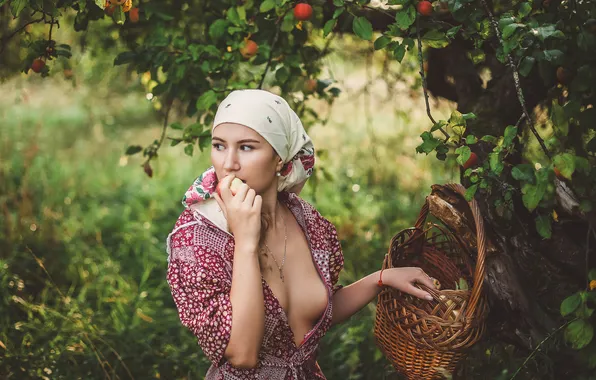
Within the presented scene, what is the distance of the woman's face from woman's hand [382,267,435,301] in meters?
0.53

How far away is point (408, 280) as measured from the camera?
2.05m

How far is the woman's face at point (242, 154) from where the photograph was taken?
6.06ft

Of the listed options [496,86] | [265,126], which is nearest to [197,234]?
[265,126]

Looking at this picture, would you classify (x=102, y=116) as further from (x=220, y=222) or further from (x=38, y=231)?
(x=220, y=222)

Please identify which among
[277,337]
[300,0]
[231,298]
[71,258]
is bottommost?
[71,258]

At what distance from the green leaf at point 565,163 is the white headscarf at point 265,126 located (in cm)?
78

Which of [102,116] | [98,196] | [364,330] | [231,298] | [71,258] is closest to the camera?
[231,298]

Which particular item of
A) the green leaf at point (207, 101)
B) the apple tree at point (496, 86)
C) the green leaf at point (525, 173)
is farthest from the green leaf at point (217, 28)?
the green leaf at point (525, 173)

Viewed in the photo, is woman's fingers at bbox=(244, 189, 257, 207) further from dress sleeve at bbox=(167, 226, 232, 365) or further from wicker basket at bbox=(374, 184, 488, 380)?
wicker basket at bbox=(374, 184, 488, 380)

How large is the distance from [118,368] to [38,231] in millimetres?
1654

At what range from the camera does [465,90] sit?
9.01 feet

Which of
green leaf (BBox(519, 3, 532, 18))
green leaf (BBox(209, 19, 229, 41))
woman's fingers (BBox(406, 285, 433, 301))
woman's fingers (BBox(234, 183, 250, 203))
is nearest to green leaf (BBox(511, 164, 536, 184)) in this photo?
green leaf (BBox(519, 3, 532, 18))

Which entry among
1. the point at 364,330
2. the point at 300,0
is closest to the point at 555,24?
the point at 300,0

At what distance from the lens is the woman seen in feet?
5.76
